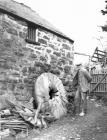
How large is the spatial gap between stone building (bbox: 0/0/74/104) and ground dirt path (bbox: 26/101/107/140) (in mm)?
1572

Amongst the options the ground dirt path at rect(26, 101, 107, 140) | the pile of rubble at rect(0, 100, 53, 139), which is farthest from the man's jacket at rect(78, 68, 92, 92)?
the pile of rubble at rect(0, 100, 53, 139)

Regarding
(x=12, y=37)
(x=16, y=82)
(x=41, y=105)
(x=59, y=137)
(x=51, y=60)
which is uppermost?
(x=12, y=37)

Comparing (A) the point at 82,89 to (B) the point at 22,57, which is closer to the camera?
(B) the point at 22,57

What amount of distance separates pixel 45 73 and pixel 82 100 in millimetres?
1610

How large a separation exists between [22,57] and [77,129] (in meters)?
2.92

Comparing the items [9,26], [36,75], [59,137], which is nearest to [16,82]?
[36,75]

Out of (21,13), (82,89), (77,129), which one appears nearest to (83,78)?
(82,89)

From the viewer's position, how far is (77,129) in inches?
290

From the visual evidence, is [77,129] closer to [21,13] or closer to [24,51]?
[24,51]

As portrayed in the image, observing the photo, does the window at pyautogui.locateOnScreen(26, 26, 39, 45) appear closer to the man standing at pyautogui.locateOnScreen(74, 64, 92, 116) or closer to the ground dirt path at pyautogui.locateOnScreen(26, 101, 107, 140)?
the man standing at pyautogui.locateOnScreen(74, 64, 92, 116)

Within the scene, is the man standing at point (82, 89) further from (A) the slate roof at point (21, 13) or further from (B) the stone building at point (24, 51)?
(A) the slate roof at point (21, 13)

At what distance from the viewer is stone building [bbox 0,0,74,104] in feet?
25.6

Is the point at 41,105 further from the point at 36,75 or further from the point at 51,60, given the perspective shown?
the point at 51,60

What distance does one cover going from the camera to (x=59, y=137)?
670 cm
